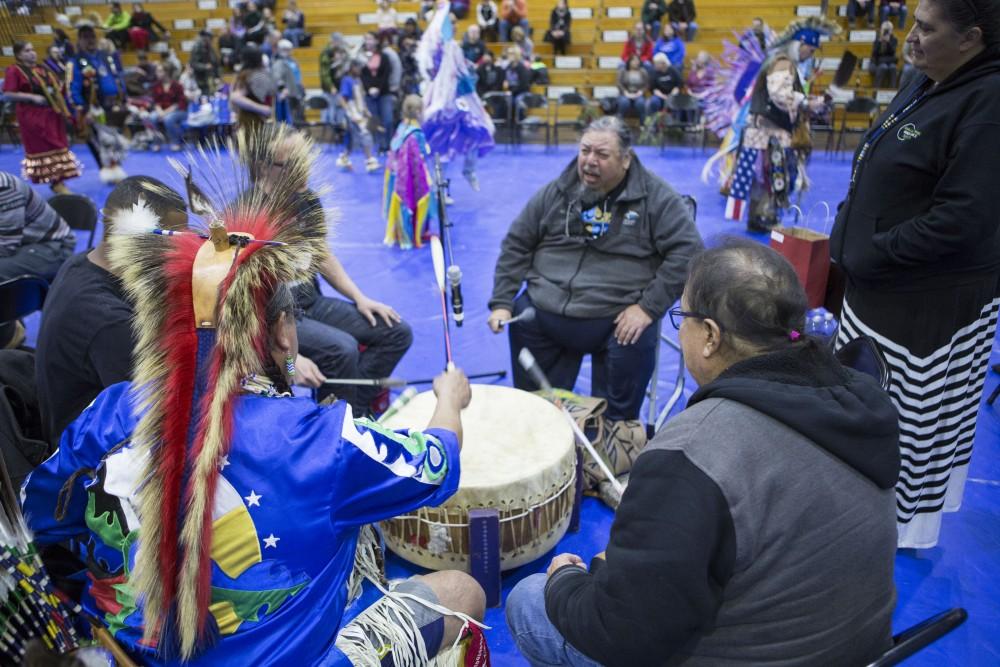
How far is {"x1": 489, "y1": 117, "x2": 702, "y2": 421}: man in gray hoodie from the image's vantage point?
255 centimetres

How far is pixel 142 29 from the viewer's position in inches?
515

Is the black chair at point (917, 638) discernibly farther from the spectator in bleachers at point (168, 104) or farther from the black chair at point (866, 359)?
the spectator in bleachers at point (168, 104)

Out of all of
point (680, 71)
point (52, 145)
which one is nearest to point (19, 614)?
point (52, 145)

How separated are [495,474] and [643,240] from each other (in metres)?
1.16

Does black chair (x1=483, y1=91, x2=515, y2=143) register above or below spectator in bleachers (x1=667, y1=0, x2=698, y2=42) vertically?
below

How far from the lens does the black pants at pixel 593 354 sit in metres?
2.65

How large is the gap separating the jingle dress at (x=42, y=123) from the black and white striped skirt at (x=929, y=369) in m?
7.36

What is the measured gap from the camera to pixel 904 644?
1.02 meters

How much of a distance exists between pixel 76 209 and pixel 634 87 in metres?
8.34

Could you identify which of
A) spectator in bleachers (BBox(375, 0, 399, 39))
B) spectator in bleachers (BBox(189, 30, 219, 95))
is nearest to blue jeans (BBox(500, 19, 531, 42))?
spectator in bleachers (BBox(375, 0, 399, 39))

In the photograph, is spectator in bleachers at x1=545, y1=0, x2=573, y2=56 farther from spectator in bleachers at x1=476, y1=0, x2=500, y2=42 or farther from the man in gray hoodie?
the man in gray hoodie

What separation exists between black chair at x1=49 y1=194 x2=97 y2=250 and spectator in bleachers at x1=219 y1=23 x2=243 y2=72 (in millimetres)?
9616

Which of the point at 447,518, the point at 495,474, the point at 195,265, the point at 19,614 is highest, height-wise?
the point at 195,265

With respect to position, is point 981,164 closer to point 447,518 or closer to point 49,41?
point 447,518
